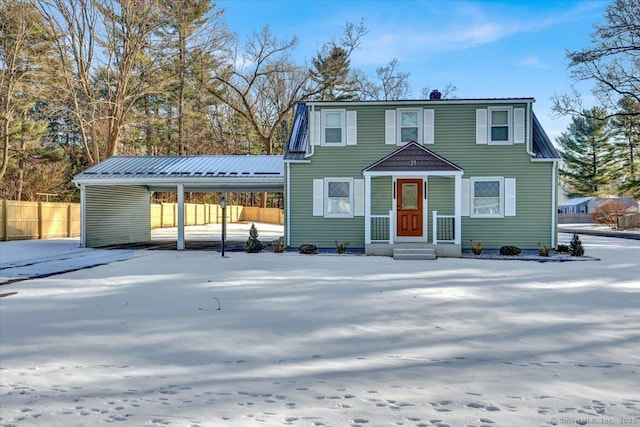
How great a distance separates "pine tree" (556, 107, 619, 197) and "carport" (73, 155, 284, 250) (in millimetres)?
38378

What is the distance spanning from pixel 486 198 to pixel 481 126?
230 centimetres

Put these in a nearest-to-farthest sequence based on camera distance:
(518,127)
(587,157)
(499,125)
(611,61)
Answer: (518,127)
(499,125)
(611,61)
(587,157)

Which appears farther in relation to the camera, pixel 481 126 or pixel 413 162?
pixel 481 126

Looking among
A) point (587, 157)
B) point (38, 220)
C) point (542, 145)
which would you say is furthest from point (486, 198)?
point (587, 157)

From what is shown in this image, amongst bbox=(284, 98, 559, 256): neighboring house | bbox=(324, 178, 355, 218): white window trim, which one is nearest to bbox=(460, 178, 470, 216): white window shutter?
bbox=(284, 98, 559, 256): neighboring house

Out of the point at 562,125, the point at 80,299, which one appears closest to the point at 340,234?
the point at 80,299

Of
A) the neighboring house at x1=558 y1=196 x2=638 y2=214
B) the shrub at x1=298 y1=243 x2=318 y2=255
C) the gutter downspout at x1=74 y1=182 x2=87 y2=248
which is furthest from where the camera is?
the neighboring house at x1=558 y1=196 x2=638 y2=214

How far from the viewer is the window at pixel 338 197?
14.6 metres

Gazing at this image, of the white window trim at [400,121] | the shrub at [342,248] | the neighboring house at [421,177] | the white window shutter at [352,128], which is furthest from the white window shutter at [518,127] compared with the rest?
the shrub at [342,248]

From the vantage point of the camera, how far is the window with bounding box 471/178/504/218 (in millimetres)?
14234

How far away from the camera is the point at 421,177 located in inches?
559

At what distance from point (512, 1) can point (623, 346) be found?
14.6 metres

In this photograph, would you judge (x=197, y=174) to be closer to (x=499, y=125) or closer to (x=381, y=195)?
(x=381, y=195)

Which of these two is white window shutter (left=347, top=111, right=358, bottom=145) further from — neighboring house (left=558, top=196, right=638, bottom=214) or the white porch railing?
neighboring house (left=558, top=196, right=638, bottom=214)
